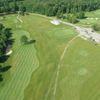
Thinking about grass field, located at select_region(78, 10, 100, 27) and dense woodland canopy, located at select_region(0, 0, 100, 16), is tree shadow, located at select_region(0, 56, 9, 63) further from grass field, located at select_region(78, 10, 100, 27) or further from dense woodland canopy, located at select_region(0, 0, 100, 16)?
dense woodland canopy, located at select_region(0, 0, 100, 16)

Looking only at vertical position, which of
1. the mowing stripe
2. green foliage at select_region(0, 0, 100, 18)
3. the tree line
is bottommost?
the mowing stripe

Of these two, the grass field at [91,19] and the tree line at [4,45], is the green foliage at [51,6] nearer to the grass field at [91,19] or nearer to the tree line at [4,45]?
the grass field at [91,19]

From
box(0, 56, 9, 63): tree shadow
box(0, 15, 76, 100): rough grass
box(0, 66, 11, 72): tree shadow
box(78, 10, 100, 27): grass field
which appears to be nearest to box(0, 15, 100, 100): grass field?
box(0, 15, 76, 100): rough grass

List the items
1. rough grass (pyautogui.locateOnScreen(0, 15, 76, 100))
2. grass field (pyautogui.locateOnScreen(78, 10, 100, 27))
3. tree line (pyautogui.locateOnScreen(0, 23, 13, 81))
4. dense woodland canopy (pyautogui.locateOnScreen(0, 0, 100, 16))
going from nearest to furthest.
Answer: rough grass (pyautogui.locateOnScreen(0, 15, 76, 100)) < tree line (pyautogui.locateOnScreen(0, 23, 13, 81)) < grass field (pyautogui.locateOnScreen(78, 10, 100, 27)) < dense woodland canopy (pyautogui.locateOnScreen(0, 0, 100, 16))

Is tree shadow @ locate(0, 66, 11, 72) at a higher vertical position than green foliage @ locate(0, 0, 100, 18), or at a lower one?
lower

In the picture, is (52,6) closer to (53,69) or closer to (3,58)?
(3,58)

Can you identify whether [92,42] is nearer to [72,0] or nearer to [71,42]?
[71,42]
